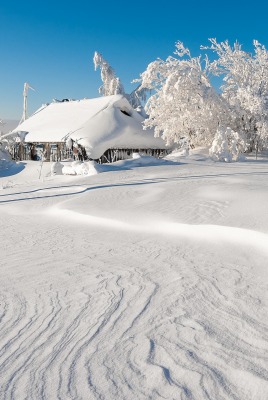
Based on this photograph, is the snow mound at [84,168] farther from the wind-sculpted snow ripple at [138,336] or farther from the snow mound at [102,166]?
the wind-sculpted snow ripple at [138,336]

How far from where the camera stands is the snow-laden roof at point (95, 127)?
27172mm

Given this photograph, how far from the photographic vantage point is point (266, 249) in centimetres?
523

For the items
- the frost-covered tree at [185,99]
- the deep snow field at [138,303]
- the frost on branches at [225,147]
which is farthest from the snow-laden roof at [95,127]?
the deep snow field at [138,303]

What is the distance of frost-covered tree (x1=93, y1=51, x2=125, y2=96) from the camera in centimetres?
4225

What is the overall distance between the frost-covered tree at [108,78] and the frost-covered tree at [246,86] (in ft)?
66.7

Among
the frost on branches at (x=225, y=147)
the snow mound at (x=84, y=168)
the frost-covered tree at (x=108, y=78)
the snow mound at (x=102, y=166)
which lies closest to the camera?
the snow mound at (x=84, y=168)

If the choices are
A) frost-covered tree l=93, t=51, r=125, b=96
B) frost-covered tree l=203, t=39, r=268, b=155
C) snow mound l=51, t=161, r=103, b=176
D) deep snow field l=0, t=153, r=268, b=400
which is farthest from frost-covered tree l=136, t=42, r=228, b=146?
frost-covered tree l=93, t=51, r=125, b=96

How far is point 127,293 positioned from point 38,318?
3.06ft

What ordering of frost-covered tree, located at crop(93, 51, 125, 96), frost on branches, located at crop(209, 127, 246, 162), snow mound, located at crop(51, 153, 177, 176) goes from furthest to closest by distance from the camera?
1. frost-covered tree, located at crop(93, 51, 125, 96)
2. frost on branches, located at crop(209, 127, 246, 162)
3. snow mound, located at crop(51, 153, 177, 176)

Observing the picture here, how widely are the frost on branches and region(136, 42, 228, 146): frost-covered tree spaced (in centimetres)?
210

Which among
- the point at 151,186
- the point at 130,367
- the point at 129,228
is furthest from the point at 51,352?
the point at 151,186

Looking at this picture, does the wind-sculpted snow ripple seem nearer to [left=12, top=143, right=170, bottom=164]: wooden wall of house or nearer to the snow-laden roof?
[left=12, top=143, right=170, bottom=164]: wooden wall of house

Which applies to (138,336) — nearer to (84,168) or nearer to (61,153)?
(84,168)

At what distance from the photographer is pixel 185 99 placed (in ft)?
71.7
